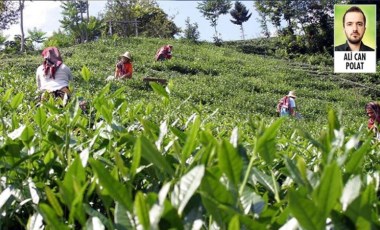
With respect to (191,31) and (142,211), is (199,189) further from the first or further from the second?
(191,31)

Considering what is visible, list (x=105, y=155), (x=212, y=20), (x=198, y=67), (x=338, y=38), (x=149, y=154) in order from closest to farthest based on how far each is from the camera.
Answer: (x=149, y=154)
(x=105, y=155)
(x=338, y=38)
(x=198, y=67)
(x=212, y=20)

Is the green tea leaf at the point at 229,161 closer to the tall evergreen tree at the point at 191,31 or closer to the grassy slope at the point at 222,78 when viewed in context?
the grassy slope at the point at 222,78

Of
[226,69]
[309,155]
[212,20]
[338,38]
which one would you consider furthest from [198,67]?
[212,20]

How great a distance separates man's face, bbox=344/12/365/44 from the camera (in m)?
10.0

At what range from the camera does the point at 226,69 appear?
19688 millimetres

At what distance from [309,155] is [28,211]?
76cm

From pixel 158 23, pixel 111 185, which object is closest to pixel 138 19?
pixel 158 23

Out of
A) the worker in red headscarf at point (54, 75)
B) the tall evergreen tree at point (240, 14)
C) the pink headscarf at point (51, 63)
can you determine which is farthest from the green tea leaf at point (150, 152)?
the tall evergreen tree at point (240, 14)

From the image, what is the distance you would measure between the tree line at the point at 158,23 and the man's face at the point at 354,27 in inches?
693

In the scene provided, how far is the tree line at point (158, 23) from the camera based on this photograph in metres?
29.2

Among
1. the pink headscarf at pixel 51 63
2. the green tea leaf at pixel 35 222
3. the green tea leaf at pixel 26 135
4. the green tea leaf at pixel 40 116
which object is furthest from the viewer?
the pink headscarf at pixel 51 63

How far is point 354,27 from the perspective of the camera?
10.1 meters

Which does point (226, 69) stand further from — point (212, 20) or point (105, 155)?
point (212, 20)

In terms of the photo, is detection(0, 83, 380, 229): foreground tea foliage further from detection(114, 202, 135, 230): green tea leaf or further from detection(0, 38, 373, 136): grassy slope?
detection(0, 38, 373, 136): grassy slope
